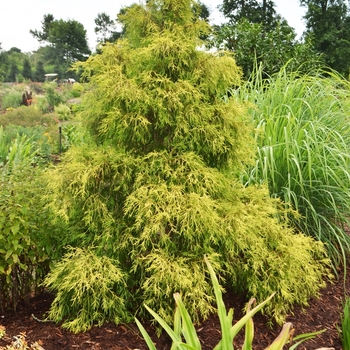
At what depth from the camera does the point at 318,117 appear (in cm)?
445

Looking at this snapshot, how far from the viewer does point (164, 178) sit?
2.62m

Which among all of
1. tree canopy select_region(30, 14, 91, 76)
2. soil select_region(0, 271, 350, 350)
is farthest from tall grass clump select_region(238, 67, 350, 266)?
tree canopy select_region(30, 14, 91, 76)

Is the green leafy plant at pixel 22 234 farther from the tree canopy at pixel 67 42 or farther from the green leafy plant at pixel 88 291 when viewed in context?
the tree canopy at pixel 67 42

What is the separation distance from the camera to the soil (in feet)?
7.89

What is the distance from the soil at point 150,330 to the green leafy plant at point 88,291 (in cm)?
7

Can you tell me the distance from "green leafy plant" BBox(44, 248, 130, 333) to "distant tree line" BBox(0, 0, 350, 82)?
1.44 meters

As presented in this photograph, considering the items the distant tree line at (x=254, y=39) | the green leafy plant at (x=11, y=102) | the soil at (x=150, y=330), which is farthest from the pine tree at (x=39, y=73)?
the soil at (x=150, y=330)

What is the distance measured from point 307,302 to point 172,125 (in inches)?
72.3

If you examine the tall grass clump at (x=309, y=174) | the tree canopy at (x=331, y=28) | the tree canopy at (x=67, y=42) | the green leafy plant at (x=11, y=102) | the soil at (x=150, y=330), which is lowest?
the soil at (x=150, y=330)

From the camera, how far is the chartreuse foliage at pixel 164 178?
2447 mm

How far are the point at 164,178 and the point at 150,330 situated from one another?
979mm

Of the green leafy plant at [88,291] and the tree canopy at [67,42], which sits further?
the tree canopy at [67,42]

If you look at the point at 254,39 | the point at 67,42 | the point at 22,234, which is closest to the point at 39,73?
the point at 67,42

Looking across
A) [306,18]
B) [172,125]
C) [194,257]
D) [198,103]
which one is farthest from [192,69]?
[306,18]
